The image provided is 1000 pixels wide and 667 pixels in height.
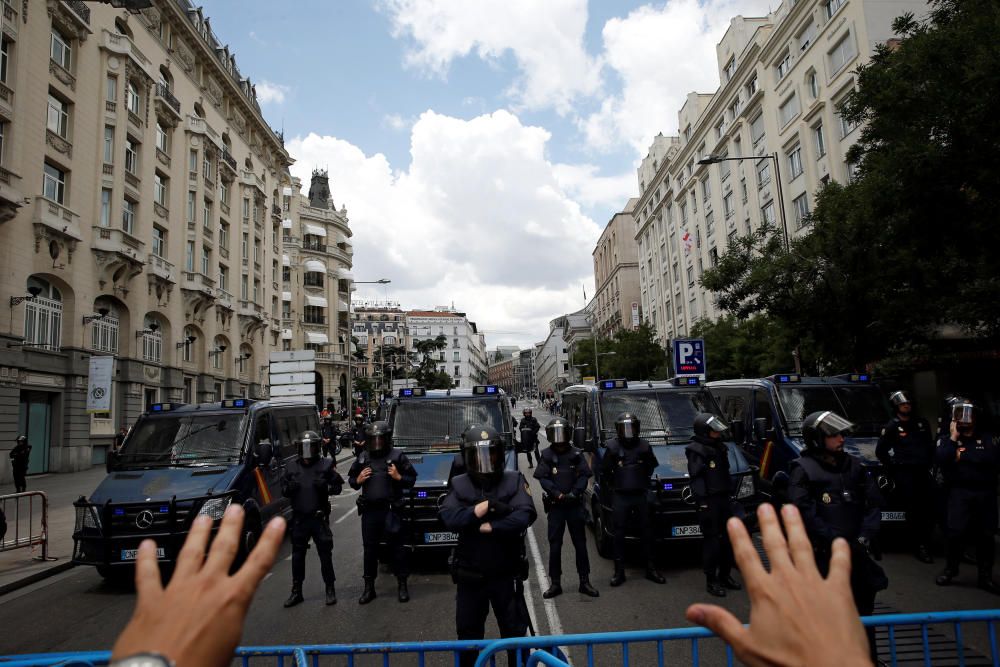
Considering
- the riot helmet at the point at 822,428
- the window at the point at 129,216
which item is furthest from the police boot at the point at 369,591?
the window at the point at 129,216

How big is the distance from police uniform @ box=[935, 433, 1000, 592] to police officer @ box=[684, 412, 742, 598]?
2.20 metres

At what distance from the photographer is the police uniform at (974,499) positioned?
20.4 ft

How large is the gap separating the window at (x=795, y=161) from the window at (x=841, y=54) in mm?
4226

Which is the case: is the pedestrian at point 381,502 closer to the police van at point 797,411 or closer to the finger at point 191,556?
the police van at point 797,411

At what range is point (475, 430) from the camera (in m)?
4.89

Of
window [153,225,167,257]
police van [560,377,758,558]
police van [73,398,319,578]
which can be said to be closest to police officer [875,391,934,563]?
police van [560,377,758,558]

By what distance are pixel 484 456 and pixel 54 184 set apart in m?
24.5

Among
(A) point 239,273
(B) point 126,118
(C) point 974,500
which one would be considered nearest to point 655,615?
(C) point 974,500

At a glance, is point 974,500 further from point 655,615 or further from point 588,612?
point 588,612

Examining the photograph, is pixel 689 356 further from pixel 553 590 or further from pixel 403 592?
pixel 403 592

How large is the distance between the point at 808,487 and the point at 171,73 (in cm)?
3521

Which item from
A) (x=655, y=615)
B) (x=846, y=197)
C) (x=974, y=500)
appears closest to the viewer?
(x=655, y=615)

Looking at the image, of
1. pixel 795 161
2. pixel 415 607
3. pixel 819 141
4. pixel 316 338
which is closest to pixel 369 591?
pixel 415 607

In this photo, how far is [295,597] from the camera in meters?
6.51
